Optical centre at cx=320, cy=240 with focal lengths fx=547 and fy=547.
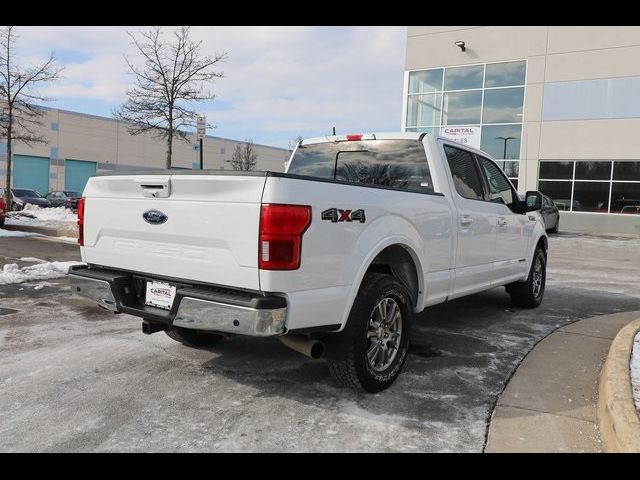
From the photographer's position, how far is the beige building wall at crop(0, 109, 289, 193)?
51.4 metres

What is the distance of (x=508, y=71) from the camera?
25.5m

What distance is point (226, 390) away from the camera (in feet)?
12.9

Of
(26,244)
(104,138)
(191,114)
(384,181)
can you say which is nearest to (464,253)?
(384,181)

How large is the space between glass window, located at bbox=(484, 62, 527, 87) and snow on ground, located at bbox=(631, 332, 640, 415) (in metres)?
23.0

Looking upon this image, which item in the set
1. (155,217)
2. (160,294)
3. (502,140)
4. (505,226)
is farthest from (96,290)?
(502,140)

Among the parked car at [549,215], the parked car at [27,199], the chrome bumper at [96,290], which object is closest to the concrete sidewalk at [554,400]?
the chrome bumper at [96,290]

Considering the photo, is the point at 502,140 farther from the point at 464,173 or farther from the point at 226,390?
the point at 226,390

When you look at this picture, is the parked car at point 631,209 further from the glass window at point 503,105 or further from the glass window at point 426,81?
the glass window at point 426,81

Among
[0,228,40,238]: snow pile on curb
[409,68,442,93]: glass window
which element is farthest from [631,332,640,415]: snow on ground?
[409,68,442,93]: glass window

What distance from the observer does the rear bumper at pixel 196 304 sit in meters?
3.11

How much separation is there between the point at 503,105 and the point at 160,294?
981 inches

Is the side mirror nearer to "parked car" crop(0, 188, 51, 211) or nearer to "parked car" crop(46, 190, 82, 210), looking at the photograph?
"parked car" crop(46, 190, 82, 210)

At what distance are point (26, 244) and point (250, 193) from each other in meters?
11.4

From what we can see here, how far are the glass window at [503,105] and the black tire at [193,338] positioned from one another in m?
23.6
